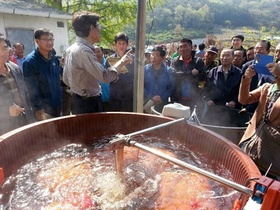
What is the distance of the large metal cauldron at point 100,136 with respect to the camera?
218cm

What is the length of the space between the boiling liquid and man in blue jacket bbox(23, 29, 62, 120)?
1.17 m

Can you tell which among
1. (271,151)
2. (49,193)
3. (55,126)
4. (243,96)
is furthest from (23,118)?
(271,151)

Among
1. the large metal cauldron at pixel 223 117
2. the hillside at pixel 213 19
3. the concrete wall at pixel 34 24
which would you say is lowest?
the large metal cauldron at pixel 223 117

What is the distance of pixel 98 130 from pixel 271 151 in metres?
1.95

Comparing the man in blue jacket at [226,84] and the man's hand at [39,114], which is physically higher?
the man in blue jacket at [226,84]

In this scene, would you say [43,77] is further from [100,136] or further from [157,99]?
[157,99]

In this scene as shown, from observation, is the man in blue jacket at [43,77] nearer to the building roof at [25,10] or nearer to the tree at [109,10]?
A: the building roof at [25,10]

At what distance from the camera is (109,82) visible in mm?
2984

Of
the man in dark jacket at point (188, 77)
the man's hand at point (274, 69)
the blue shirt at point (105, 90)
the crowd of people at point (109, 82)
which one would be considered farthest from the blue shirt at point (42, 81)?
the man's hand at point (274, 69)

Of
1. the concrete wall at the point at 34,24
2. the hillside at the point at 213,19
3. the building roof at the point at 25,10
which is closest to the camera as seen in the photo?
the building roof at the point at 25,10

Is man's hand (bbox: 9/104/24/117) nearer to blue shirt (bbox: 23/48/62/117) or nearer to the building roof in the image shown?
blue shirt (bbox: 23/48/62/117)

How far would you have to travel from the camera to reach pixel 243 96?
263cm

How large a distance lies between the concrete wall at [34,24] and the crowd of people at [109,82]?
5.73 meters

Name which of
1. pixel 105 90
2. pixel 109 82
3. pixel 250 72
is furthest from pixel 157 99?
pixel 250 72
